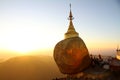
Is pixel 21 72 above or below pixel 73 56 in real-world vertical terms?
below

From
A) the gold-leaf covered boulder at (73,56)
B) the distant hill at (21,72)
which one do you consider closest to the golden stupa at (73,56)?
the gold-leaf covered boulder at (73,56)

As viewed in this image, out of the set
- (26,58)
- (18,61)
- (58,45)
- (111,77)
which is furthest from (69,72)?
(26,58)

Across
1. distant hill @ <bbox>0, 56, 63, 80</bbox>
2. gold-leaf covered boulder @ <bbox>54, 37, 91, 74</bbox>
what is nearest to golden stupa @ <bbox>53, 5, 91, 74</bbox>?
gold-leaf covered boulder @ <bbox>54, 37, 91, 74</bbox>

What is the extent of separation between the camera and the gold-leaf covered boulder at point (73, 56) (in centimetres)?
3344

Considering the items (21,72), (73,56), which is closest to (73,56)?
(73,56)

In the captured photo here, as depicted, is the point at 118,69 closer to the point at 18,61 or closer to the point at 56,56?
the point at 56,56

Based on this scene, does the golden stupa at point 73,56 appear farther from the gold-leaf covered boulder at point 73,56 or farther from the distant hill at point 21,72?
the distant hill at point 21,72

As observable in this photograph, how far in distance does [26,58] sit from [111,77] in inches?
6880

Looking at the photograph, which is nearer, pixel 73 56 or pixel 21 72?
pixel 73 56

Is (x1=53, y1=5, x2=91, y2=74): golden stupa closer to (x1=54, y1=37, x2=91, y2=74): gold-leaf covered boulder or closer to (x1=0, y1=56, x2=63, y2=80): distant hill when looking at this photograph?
(x1=54, y1=37, x2=91, y2=74): gold-leaf covered boulder

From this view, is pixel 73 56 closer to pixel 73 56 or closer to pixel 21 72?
pixel 73 56

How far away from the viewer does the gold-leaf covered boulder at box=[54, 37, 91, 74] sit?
33438 mm

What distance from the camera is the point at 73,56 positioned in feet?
109

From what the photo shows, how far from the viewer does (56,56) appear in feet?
117
